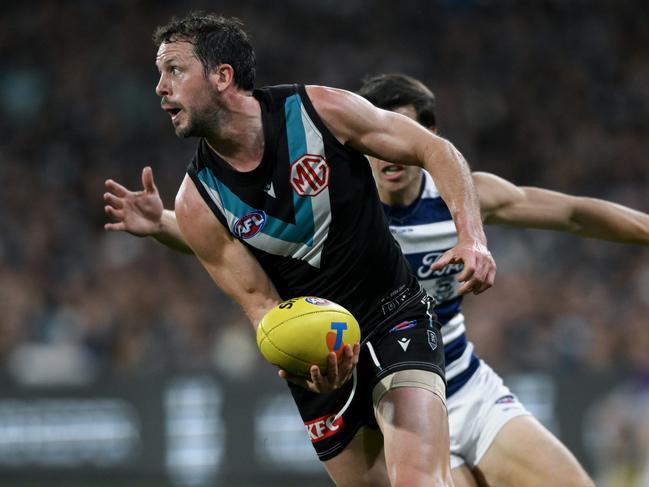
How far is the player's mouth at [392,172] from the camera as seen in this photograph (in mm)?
5604

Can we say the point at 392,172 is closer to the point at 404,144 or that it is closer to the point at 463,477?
the point at 404,144

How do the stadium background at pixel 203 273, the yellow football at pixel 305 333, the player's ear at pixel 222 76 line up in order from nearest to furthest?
the yellow football at pixel 305 333 < the player's ear at pixel 222 76 < the stadium background at pixel 203 273

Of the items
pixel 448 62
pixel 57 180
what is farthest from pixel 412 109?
pixel 448 62

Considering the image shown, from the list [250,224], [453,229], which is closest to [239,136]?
[250,224]

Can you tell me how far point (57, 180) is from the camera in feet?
50.1

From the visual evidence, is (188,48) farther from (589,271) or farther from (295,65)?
(295,65)

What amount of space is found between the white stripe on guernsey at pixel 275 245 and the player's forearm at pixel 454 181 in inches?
26.4

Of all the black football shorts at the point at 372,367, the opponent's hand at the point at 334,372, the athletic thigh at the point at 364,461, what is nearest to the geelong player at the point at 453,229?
the black football shorts at the point at 372,367

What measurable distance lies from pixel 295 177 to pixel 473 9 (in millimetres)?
13443

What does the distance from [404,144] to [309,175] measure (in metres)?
0.44

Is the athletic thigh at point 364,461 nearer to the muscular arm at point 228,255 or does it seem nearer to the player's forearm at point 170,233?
the muscular arm at point 228,255

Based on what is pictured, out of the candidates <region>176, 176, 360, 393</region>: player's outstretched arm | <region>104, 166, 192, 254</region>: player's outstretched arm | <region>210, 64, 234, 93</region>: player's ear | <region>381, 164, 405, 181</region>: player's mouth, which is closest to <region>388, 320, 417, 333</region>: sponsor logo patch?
<region>176, 176, 360, 393</region>: player's outstretched arm

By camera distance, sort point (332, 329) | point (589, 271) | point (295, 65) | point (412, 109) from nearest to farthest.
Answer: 1. point (332, 329)
2. point (412, 109)
3. point (589, 271)
4. point (295, 65)

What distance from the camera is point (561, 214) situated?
5793 millimetres
